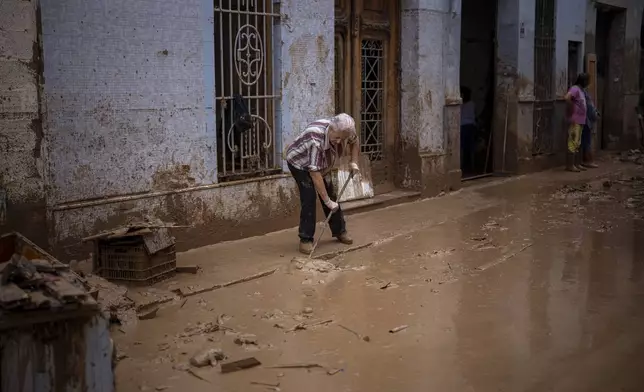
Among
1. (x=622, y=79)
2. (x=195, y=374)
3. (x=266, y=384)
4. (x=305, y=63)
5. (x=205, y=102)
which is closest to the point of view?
(x=266, y=384)

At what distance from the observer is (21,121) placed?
613 centimetres

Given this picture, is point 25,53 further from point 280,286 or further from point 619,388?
point 619,388

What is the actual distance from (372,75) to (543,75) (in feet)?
18.0

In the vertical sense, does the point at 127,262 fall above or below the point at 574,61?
below

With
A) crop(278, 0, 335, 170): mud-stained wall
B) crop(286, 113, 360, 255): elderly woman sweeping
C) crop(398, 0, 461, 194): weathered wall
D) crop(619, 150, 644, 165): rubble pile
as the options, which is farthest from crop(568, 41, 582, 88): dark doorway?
crop(286, 113, 360, 255): elderly woman sweeping

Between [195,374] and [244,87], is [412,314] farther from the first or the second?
[244,87]

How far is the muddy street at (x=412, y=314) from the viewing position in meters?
4.63

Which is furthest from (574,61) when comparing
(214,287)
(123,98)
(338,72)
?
(214,287)

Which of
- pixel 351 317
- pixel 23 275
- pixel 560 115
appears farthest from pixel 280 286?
pixel 560 115

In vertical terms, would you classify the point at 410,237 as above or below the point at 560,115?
below

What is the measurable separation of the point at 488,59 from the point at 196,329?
10738 millimetres

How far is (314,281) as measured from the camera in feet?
22.7

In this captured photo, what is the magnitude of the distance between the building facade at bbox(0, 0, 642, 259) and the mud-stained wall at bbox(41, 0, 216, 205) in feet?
0.04

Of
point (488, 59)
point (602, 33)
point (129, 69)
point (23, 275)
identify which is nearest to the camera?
point (23, 275)
